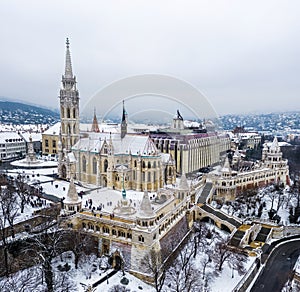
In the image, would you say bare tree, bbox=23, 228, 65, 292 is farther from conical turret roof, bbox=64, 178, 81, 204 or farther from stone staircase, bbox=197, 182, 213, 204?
stone staircase, bbox=197, 182, 213, 204

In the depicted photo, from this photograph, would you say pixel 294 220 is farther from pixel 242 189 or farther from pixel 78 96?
pixel 78 96

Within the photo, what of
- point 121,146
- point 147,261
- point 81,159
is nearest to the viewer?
point 147,261

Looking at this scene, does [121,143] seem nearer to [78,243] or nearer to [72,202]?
[72,202]

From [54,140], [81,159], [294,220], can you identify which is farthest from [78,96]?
[294,220]

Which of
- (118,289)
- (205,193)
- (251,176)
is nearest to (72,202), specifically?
(118,289)

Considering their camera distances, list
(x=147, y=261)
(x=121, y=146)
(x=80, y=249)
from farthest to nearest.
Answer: (x=121, y=146) < (x=80, y=249) < (x=147, y=261)

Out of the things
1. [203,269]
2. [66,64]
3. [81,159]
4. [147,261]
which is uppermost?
[66,64]

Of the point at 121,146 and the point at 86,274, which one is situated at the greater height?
the point at 121,146
